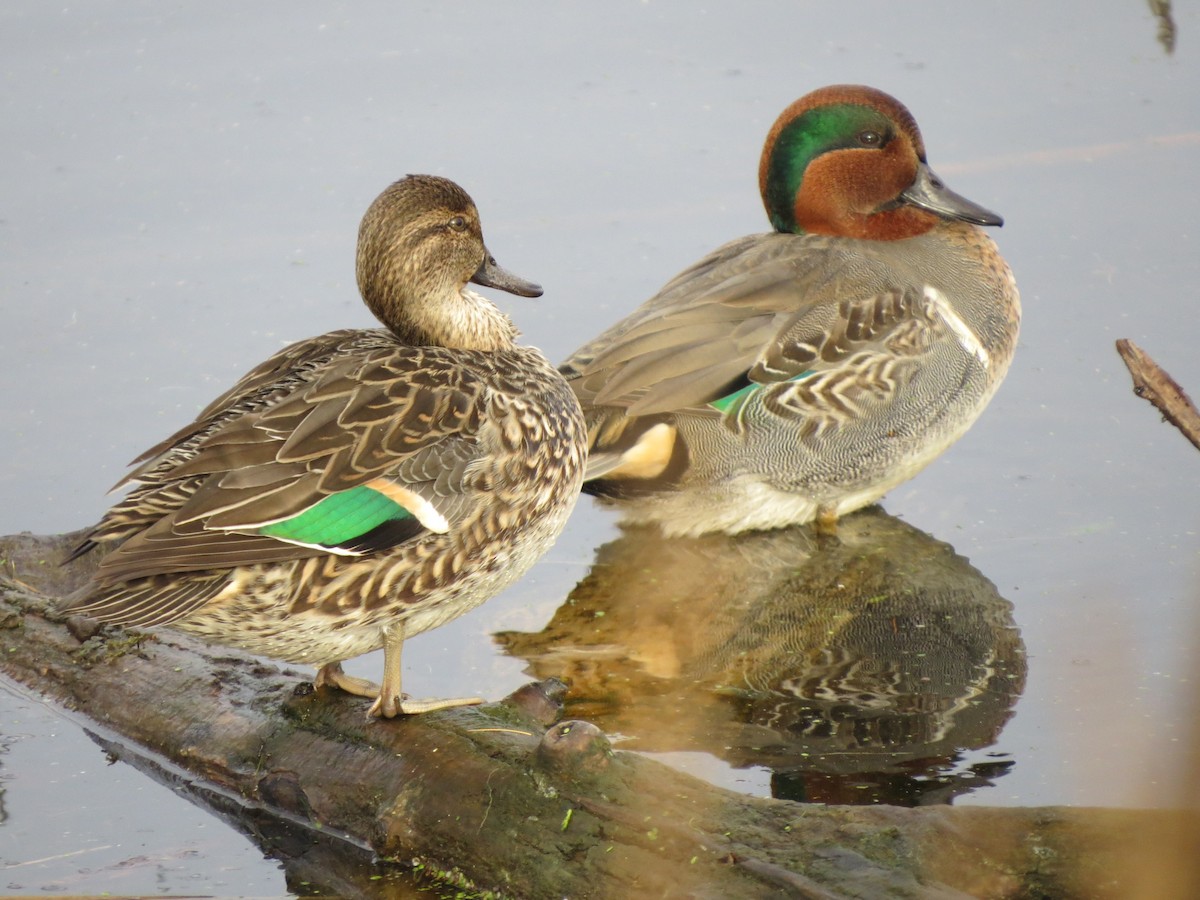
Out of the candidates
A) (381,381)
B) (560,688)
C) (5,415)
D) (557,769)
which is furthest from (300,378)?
(5,415)

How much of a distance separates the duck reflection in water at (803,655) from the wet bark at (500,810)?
776mm

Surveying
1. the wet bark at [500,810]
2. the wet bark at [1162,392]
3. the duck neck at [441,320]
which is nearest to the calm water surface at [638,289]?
the wet bark at [500,810]

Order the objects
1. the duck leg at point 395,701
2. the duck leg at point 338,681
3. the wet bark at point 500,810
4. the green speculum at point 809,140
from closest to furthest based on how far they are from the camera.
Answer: the wet bark at point 500,810, the duck leg at point 395,701, the duck leg at point 338,681, the green speculum at point 809,140

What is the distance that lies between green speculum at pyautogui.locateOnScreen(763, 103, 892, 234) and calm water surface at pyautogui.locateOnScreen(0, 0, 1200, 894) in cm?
85

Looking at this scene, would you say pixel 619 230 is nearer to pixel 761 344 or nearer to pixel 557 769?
pixel 761 344

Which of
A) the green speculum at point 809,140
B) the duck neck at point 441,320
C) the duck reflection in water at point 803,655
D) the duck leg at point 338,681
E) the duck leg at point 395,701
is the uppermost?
the green speculum at point 809,140

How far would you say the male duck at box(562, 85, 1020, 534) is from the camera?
17.9ft

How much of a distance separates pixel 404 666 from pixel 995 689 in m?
1.66

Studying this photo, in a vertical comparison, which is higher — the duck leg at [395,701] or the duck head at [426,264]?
the duck head at [426,264]

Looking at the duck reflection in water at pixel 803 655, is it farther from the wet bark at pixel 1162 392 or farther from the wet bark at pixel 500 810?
the wet bark at pixel 1162 392

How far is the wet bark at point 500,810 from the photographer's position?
3070 millimetres

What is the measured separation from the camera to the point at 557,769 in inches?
131

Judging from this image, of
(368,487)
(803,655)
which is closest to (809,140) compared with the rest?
(803,655)

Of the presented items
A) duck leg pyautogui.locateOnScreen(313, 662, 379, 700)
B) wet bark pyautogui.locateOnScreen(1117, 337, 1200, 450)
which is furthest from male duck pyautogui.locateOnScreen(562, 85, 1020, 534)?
wet bark pyautogui.locateOnScreen(1117, 337, 1200, 450)
